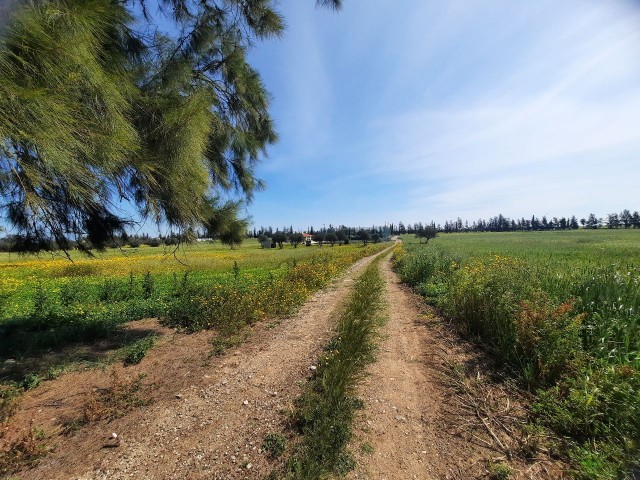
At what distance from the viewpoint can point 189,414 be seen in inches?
130

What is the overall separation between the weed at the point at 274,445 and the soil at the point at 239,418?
6cm

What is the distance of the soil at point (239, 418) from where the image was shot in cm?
254

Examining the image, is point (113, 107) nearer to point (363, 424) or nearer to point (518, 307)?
point (363, 424)

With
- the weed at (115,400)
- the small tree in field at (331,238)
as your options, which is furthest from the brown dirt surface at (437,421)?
the small tree in field at (331,238)

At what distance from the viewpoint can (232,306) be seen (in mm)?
7344

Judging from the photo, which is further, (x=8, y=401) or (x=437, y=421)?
(x=8, y=401)

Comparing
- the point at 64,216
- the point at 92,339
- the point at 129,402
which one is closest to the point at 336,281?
the point at 92,339

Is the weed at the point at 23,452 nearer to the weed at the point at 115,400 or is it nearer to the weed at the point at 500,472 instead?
the weed at the point at 115,400

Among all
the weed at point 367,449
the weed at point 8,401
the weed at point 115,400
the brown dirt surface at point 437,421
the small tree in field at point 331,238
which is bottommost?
the brown dirt surface at point 437,421

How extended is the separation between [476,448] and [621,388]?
1.65 meters

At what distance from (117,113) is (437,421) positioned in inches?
167

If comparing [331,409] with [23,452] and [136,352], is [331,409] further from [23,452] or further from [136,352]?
[136,352]

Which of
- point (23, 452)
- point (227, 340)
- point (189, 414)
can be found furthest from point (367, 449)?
point (227, 340)

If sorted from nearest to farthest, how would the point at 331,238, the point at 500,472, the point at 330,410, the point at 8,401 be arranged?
the point at 500,472
the point at 330,410
the point at 8,401
the point at 331,238
